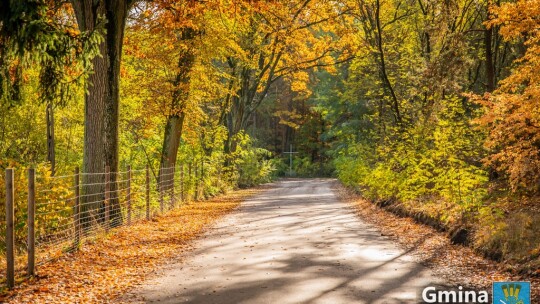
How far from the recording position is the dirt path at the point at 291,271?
24.3 feet

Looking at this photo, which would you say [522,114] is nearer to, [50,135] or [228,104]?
[50,135]

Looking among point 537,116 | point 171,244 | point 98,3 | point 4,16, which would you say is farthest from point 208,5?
point 537,116

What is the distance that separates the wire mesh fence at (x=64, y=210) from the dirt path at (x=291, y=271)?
2.15m

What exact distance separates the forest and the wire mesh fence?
0.08 metres

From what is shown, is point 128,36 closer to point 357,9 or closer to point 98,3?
point 98,3

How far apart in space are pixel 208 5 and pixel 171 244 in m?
7.34

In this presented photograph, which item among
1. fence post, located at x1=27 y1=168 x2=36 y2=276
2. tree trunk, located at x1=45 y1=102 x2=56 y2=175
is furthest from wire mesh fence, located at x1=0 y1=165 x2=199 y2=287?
tree trunk, located at x1=45 y1=102 x2=56 y2=175

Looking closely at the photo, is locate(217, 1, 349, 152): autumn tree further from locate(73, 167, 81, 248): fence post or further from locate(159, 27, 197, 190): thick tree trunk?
locate(73, 167, 81, 248): fence post

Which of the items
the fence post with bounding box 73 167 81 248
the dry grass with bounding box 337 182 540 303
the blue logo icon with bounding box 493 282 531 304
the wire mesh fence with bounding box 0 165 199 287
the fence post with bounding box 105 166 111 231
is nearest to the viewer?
the blue logo icon with bounding box 493 282 531 304

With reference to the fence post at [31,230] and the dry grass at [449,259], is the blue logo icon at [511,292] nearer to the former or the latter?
the dry grass at [449,259]

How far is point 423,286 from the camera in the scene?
7.89 meters

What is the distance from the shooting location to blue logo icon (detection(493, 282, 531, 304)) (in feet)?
23.4

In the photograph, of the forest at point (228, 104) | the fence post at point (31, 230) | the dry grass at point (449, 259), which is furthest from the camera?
the forest at point (228, 104)

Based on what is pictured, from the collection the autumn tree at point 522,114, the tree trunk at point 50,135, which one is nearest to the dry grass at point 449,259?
the autumn tree at point 522,114
